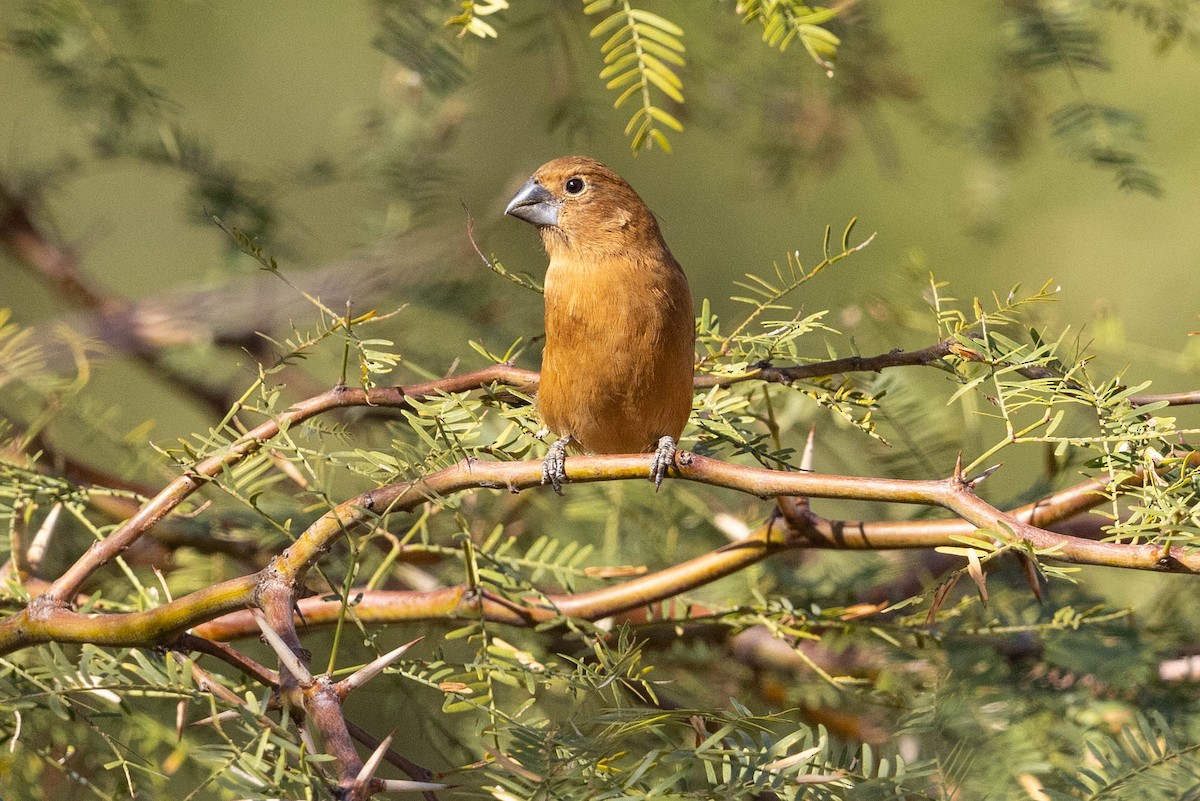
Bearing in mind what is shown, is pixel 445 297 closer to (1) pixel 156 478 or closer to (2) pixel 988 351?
(1) pixel 156 478

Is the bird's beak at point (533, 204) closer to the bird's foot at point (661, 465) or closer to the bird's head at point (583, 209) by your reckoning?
the bird's head at point (583, 209)

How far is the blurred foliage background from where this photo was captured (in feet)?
7.81

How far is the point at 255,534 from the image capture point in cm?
246

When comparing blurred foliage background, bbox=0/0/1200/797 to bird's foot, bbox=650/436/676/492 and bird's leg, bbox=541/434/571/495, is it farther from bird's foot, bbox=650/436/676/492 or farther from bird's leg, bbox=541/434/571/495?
bird's leg, bbox=541/434/571/495

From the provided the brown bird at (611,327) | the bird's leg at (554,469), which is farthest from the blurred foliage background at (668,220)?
the bird's leg at (554,469)

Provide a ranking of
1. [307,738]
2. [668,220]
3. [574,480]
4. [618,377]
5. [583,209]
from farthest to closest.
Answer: [668,220] < [583,209] < [618,377] < [574,480] < [307,738]

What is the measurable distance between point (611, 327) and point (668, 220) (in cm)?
194

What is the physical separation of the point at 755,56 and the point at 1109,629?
2380mm

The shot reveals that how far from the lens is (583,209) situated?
2639 mm

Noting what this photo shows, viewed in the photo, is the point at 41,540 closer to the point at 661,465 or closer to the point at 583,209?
the point at 661,465

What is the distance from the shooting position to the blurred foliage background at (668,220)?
2381mm

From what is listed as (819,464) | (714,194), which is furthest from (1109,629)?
(714,194)

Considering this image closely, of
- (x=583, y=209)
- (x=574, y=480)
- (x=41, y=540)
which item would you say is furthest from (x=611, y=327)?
(x=41, y=540)

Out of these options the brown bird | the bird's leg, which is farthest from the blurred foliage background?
the bird's leg
